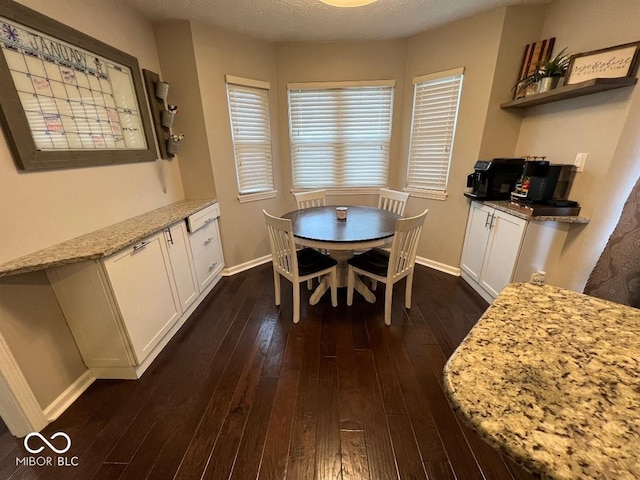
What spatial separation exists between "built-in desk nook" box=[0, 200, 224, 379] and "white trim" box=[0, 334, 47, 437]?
1.00ft

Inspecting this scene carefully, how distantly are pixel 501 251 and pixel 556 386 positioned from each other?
2041 mm

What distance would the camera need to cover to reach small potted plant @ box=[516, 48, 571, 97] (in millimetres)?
1992

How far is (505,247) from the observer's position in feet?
7.27

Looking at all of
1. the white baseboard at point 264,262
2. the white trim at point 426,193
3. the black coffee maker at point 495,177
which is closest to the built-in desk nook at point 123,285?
the white baseboard at point 264,262

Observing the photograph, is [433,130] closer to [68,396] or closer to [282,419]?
[282,419]

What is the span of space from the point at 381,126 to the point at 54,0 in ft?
9.31

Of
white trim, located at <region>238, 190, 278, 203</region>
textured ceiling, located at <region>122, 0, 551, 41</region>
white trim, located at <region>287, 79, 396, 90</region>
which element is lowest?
white trim, located at <region>238, 190, 278, 203</region>

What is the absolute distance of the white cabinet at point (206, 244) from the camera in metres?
2.38

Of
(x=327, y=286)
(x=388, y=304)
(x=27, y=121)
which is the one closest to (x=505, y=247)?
(x=388, y=304)

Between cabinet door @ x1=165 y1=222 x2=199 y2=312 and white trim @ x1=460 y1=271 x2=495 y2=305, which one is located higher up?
cabinet door @ x1=165 y1=222 x2=199 y2=312

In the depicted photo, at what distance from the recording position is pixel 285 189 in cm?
348

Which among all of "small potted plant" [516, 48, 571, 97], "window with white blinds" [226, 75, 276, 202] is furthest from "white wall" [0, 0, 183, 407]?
"small potted plant" [516, 48, 571, 97]

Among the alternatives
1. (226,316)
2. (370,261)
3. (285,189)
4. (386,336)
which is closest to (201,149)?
(285,189)

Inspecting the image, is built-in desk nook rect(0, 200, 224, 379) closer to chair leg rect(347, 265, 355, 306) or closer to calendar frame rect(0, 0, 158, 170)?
calendar frame rect(0, 0, 158, 170)
